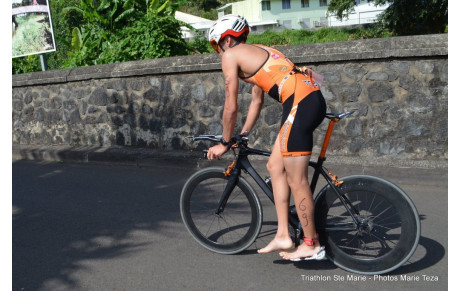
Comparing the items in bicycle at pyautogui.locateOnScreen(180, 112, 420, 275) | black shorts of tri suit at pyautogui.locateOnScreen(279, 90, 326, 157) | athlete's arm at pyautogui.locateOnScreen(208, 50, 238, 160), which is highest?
athlete's arm at pyautogui.locateOnScreen(208, 50, 238, 160)

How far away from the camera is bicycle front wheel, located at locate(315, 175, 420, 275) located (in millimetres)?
3832

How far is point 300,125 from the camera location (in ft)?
12.7

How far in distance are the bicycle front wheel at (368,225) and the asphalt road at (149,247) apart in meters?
0.15

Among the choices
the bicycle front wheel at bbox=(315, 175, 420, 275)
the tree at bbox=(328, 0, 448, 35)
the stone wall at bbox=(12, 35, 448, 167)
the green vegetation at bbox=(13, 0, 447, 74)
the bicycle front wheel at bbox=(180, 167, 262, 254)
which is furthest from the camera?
the tree at bbox=(328, 0, 448, 35)

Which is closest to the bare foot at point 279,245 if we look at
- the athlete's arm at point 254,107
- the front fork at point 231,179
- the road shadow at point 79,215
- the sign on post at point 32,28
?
the front fork at point 231,179

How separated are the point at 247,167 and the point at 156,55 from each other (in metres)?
6.72

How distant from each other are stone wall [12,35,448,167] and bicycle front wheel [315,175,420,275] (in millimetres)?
2934

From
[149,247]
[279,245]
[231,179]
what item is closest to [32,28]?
[149,247]

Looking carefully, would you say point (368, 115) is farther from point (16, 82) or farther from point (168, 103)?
point (16, 82)

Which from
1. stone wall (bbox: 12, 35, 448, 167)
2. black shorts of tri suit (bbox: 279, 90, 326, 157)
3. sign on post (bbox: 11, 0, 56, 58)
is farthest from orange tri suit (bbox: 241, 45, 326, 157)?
sign on post (bbox: 11, 0, 56, 58)

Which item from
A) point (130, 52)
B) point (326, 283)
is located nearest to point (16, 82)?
point (130, 52)

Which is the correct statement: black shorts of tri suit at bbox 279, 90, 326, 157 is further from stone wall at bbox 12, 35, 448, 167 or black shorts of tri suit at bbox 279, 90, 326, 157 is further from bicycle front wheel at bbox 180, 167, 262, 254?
stone wall at bbox 12, 35, 448, 167

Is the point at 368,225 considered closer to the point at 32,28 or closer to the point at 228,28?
the point at 228,28

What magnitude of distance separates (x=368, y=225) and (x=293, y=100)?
3.82ft
